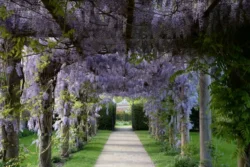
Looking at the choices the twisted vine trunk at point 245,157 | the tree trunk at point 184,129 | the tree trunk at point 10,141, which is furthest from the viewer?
the tree trunk at point 184,129

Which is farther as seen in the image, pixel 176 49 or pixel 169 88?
pixel 169 88

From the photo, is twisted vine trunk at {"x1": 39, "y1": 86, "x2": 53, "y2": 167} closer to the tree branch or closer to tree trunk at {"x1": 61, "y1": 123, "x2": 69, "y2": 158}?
tree trunk at {"x1": 61, "y1": 123, "x2": 69, "y2": 158}

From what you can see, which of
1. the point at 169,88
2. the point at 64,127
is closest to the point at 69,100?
the point at 64,127

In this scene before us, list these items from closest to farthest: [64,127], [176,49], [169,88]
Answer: [176,49] < [169,88] < [64,127]

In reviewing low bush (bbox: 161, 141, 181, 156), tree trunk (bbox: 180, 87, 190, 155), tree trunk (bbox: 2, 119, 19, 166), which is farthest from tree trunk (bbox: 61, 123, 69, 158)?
tree trunk (bbox: 2, 119, 19, 166)

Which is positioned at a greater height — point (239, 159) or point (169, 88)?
point (169, 88)

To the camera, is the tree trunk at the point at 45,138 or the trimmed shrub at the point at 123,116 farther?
the trimmed shrub at the point at 123,116

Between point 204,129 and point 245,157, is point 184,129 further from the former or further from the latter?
point 245,157

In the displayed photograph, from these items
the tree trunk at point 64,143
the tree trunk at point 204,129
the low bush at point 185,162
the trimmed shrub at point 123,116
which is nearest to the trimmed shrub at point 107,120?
the trimmed shrub at point 123,116

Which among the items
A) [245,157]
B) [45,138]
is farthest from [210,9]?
[45,138]

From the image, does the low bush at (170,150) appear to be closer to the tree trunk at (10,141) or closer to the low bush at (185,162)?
the low bush at (185,162)

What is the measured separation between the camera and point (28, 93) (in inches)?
237

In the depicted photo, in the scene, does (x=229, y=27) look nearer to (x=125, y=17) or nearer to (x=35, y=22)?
(x=125, y=17)

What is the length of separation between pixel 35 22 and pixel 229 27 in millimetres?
1870
